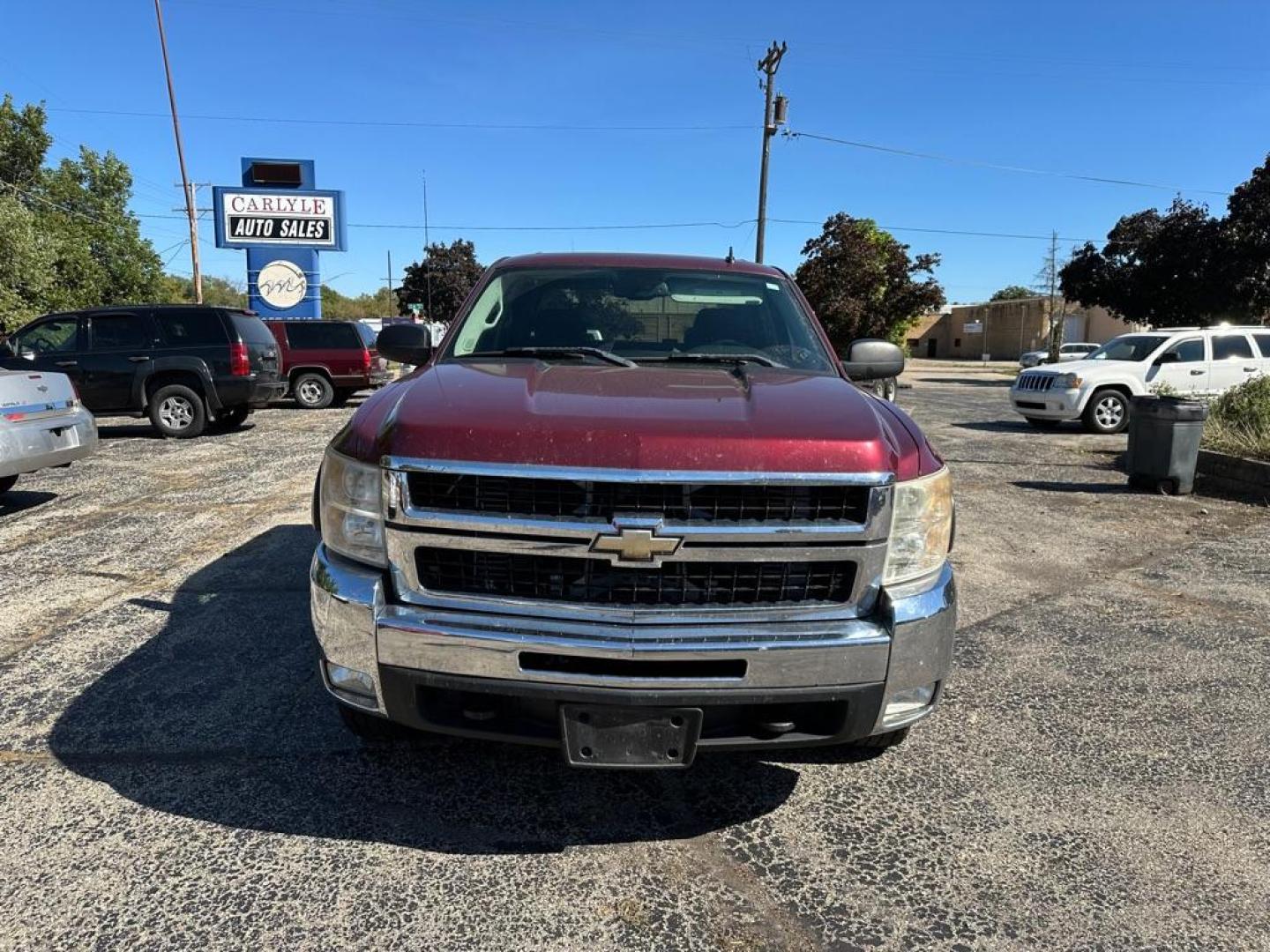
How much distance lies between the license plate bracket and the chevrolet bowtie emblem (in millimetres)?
415

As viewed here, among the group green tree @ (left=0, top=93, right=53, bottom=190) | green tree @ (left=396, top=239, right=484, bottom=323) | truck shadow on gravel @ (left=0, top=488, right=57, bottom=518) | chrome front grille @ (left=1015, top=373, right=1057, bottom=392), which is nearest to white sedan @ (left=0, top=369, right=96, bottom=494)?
truck shadow on gravel @ (left=0, top=488, right=57, bottom=518)

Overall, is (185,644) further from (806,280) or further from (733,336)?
(806,280)

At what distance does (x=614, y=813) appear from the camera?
2781 millimetres

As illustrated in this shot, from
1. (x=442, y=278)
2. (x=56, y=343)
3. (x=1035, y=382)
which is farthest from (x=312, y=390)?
(x=442, y=278)

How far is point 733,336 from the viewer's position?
3.76m

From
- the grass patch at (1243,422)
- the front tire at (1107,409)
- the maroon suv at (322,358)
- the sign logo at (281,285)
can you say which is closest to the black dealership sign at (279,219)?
the sign logo at (281,285)

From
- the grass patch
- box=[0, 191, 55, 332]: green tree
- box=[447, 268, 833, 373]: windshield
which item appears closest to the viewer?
box=[447, 268, 833, 373]: windshield

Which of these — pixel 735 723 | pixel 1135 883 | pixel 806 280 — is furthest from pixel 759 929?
pixel 806 280

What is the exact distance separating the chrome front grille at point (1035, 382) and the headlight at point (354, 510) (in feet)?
46.6

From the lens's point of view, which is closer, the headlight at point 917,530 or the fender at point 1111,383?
the headlight at point 917,530

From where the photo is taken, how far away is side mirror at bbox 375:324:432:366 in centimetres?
380

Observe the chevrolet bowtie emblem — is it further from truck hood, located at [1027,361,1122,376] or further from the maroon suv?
the maroon suv

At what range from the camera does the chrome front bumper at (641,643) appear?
7.32 feet

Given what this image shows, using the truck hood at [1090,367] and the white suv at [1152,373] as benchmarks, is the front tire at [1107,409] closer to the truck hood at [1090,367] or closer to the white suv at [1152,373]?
the white suv at [1152,373]
